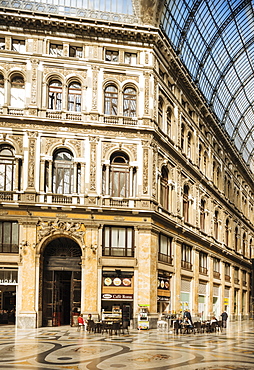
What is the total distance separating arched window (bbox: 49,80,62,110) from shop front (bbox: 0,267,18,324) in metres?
13.3

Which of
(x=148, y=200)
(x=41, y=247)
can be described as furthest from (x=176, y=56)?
(x=41, y=247)

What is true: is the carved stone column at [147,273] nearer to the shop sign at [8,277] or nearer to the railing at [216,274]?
the shop sign at [8,277]

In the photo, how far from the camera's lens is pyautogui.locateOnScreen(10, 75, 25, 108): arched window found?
42.5m

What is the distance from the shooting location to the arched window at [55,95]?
141 feet

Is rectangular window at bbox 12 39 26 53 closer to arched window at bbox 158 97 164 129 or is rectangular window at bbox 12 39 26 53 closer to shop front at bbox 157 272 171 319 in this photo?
arched window at bbox 158 97 164 129

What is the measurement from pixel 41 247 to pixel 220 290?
3427 cm

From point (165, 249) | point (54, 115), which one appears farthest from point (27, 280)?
point (165, 249)

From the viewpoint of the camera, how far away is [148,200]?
42.9 metres

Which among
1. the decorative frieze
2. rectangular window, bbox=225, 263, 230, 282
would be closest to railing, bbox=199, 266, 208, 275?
rectangular window, bbox=225, 263, 230, 282

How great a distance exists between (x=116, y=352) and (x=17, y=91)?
81.5 feet

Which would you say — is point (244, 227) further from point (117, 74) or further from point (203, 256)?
point (117, 74)

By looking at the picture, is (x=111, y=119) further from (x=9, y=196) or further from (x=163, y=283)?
(x=163, y=283)

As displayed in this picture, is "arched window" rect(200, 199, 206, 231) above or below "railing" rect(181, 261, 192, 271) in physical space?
above

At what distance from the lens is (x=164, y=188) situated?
4831cm
